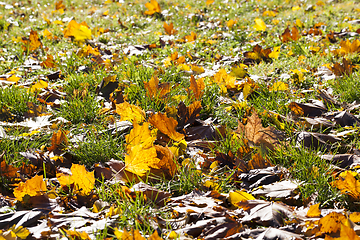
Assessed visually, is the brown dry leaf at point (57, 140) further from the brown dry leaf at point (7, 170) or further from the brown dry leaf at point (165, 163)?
the brown dry leaf at point (165, 163)

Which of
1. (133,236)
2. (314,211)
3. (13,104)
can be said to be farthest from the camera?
(13,104)

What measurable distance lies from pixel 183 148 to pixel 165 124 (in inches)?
7.7

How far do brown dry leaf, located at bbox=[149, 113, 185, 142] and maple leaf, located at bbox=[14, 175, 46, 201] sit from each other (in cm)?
69

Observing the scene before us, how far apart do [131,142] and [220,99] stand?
1039 mm

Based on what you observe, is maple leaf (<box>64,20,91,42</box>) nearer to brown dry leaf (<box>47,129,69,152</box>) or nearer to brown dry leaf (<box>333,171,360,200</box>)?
brown dry leaf (<box>47,129,69,152</box>)

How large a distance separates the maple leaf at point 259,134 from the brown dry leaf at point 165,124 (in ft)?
1.40

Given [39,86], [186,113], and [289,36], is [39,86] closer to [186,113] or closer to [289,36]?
[186,113]

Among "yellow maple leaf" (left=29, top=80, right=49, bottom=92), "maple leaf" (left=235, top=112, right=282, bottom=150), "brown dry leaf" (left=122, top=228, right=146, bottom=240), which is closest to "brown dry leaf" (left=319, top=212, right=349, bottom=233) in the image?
"maple leaf" (left=235, top=112, right=282, bottom=150)

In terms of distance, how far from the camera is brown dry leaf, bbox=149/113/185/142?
170 centimetres

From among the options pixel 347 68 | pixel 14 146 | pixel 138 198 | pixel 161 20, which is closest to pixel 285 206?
pixel 138 198

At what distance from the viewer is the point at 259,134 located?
1716 mm

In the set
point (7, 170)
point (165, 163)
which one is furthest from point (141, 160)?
point (7, 170)

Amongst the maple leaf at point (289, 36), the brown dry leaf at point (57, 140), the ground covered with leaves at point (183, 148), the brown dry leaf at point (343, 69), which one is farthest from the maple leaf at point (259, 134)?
the maple leaf at point (289, 36)

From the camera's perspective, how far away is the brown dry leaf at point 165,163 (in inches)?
59.8
